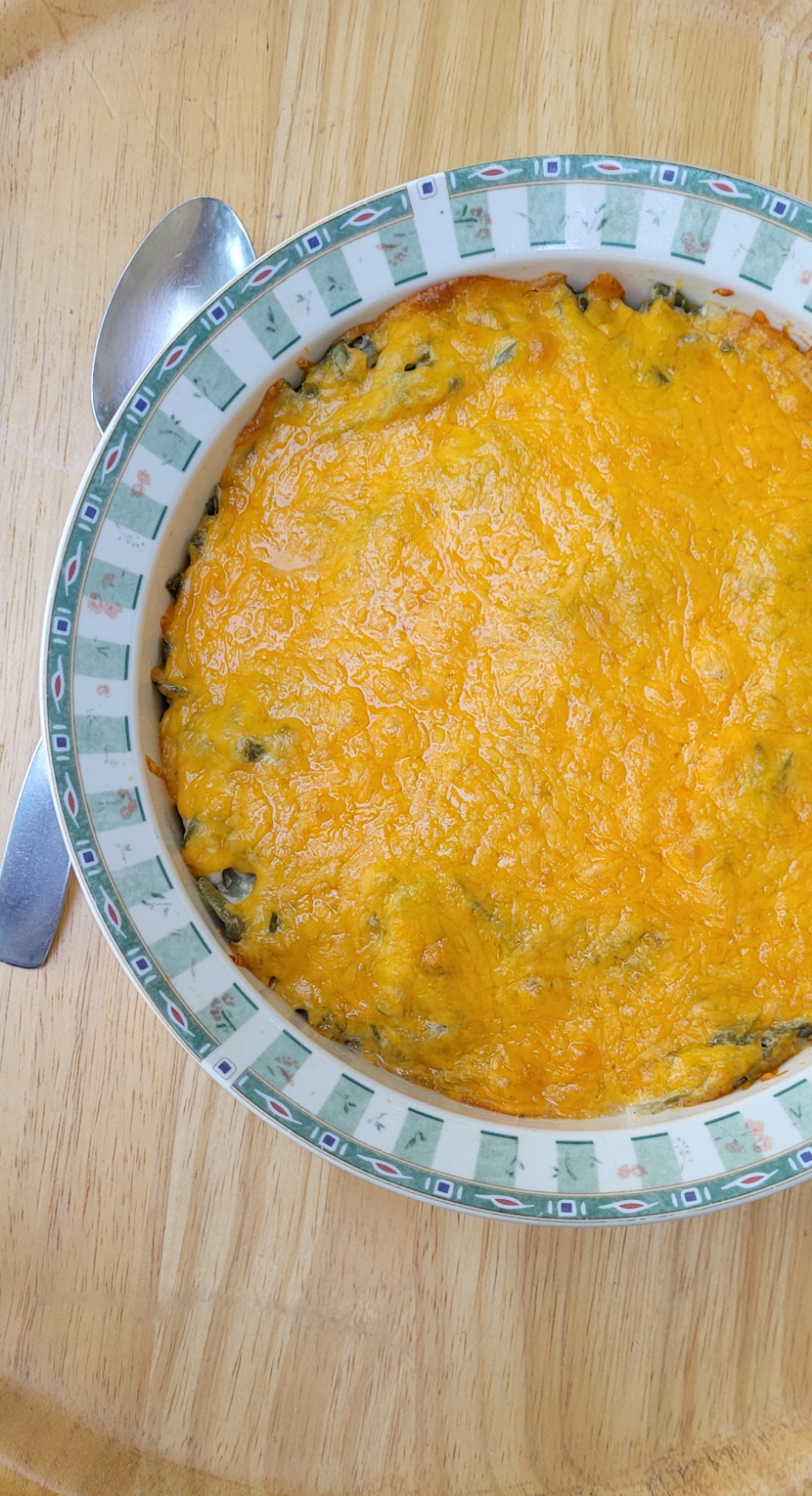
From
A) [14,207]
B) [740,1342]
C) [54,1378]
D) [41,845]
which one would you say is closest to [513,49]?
[14,207]

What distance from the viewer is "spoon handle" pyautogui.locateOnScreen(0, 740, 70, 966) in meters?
2.30

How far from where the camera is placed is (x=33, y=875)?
2322 millimetres

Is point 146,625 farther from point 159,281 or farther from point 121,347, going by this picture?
point 159,281

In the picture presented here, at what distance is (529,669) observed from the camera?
2.00 m

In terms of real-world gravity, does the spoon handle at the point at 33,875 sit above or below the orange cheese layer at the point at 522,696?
below

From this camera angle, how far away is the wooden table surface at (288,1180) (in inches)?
88.4

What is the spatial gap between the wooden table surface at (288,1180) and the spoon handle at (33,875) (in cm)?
5

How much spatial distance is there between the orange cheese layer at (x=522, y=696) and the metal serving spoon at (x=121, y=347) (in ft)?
1.58

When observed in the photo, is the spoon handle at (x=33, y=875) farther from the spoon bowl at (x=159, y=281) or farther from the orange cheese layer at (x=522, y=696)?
the spoon bowl at (x=159, y=281)

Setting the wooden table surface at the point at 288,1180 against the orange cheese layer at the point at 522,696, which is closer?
the orange cheese layer at the point at 522,696

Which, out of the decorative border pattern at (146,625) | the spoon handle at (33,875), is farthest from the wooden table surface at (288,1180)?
the decorative border pattern at (146,625)

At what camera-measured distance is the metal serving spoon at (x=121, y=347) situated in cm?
230

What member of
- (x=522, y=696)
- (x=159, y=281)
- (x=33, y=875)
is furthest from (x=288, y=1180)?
(x=159, y=281)

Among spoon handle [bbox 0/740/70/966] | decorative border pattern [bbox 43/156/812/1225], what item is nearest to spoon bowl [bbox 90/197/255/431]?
decorative border pattern [bbox 43/156/812/1225]
